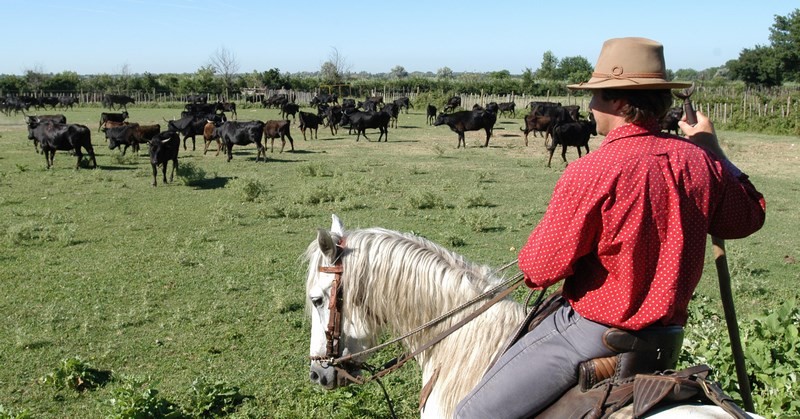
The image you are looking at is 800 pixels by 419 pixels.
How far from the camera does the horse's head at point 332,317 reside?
316 centimetres

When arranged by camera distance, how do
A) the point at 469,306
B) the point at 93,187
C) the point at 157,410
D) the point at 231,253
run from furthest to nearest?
the point at 93,187, the point at 231,253, the point at 157,410, the point at 469,306

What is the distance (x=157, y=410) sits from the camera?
5.10 metres

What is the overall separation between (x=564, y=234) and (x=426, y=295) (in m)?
0.96

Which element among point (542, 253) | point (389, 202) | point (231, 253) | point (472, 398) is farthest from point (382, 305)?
point (389, 202)

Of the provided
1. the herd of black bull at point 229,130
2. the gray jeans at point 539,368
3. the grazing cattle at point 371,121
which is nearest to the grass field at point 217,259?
the herd of black bull at point 229,130

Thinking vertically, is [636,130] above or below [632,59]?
below

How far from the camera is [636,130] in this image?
2.35 metres

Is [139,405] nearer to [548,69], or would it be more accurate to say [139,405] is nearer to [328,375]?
[328,375]

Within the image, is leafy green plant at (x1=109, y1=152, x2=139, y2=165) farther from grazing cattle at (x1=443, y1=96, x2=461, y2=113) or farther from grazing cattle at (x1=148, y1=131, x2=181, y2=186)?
grazing cattle at (x1=443, y1=96, x2=461, y2=113)

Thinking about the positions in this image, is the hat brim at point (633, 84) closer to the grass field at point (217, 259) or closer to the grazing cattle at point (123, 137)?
the grass field at point (217, 259)

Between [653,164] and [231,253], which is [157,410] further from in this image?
[231,253]

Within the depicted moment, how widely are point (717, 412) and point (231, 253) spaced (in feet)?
28.9

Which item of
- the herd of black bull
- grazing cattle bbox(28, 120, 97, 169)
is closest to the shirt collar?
the herd of black bull

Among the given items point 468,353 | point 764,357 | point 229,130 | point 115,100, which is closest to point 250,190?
point 229,130
